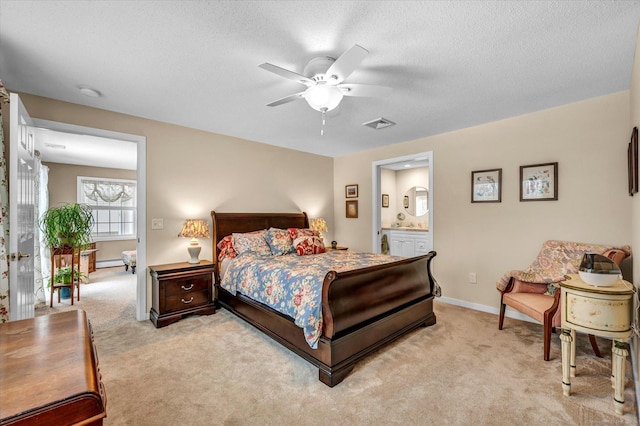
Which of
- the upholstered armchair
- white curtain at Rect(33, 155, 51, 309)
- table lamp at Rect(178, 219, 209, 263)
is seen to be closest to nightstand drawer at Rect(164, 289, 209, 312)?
table lamp at Rect(178, 219, 209, 263)

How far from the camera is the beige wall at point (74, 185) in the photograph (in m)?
6.12

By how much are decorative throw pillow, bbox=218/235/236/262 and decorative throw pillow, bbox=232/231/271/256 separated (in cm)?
6

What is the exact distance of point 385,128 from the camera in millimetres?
3883

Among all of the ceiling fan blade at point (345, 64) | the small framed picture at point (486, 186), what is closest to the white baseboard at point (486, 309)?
the small framed picture at point (486, 186)

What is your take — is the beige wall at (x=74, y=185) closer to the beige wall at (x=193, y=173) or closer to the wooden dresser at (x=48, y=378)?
the beige wall at (x=193, y=173)

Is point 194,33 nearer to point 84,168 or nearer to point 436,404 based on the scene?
point 436,404

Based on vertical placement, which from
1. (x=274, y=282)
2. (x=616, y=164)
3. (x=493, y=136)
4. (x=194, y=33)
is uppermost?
(x=194, y=33)

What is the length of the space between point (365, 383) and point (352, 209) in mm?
3533

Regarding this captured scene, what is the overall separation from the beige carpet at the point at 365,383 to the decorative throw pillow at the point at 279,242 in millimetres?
1168

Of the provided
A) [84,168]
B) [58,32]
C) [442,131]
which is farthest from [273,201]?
[84,168]

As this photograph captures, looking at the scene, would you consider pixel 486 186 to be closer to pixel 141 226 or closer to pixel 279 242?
pixel 279 242

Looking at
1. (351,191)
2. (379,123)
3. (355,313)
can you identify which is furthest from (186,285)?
(351,191)

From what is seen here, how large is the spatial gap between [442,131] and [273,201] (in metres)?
2.78

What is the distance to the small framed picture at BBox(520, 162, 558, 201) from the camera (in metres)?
3.16
